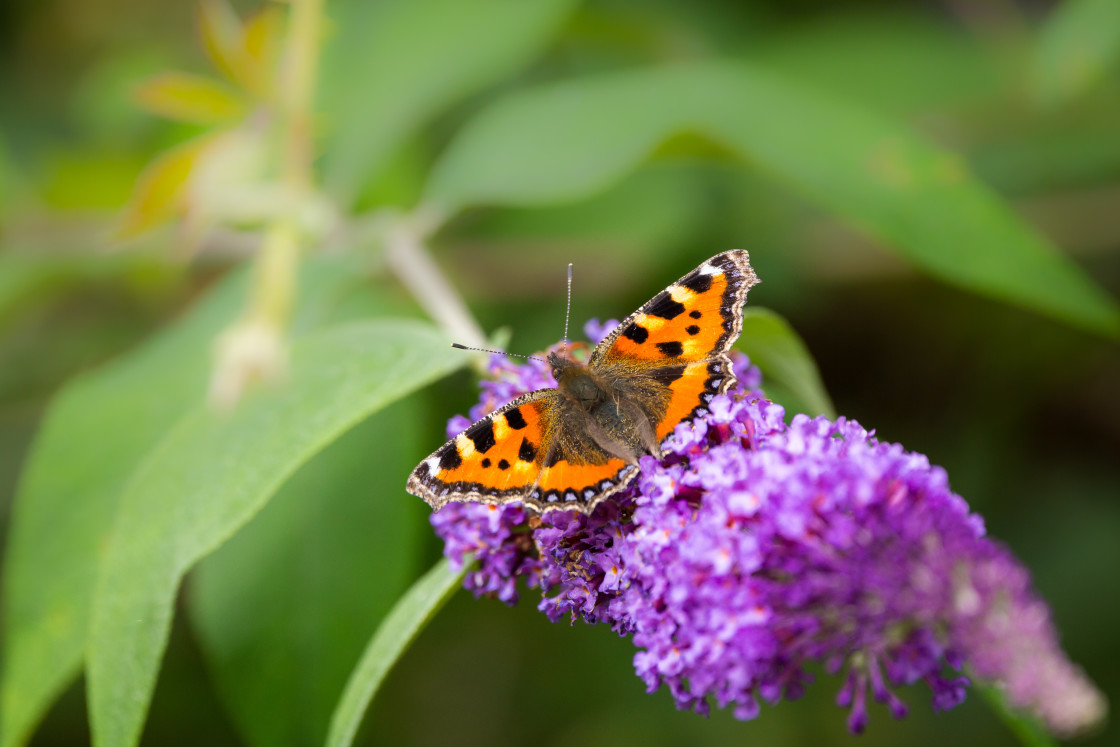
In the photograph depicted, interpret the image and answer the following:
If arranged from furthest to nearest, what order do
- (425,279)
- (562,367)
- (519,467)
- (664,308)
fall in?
(425,279)
(562,367)
(664,308)
(519,467)

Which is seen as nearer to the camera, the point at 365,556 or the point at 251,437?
the point at 251,437

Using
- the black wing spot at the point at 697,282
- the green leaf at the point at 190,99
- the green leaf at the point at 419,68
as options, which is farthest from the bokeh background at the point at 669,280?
the black wing spot at the point at 697,282

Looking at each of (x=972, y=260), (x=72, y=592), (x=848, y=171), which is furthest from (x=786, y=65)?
(x=72, y=592)

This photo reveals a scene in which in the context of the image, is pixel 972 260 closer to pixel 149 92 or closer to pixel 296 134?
pixel 296 134

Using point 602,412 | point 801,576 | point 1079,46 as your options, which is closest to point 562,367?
point 602,412

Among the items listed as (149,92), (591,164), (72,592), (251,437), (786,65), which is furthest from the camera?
(786,65)

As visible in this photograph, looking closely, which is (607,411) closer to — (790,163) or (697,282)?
(697,282)
